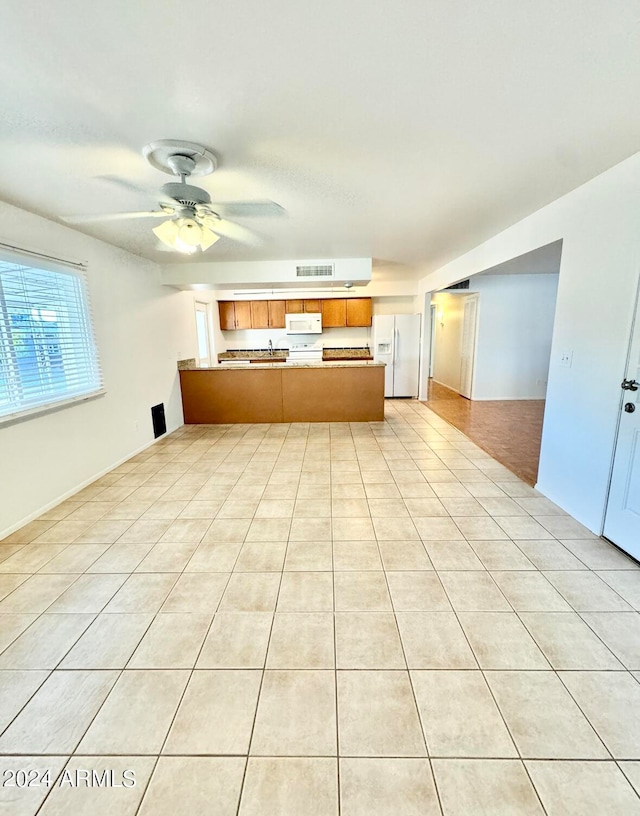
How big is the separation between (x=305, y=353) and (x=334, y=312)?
1.03 meters

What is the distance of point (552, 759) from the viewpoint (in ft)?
3.70

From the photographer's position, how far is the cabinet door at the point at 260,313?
23.5 ft

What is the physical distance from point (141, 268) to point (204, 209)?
→ 256 cm

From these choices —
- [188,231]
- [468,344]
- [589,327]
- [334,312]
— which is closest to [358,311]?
[334,312]

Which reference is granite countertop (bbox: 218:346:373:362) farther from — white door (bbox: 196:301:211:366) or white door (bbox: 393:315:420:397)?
white door (bbox: 393:315:420:397)

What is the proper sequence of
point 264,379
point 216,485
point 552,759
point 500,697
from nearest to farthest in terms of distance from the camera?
point 552,759, point 500,697, point 216,485, point 264,379

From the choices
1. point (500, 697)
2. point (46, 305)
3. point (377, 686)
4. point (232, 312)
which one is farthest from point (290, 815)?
point (232, 312)

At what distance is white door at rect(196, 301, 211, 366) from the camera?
6601 mm

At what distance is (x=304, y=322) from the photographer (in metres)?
7.08

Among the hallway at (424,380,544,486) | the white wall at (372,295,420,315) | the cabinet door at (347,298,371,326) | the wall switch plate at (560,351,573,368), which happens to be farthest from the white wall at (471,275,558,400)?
the wall switch plate at (560,351,573,368)

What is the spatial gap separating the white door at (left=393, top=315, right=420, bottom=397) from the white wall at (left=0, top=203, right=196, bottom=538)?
12.4 feet

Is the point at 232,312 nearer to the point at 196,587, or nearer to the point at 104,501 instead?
the point at 104,501

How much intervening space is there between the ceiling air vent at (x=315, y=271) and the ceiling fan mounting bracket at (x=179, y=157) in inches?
108

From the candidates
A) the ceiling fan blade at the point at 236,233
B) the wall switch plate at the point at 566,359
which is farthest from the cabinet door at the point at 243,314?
the wall switch plate at the point at 566,359
